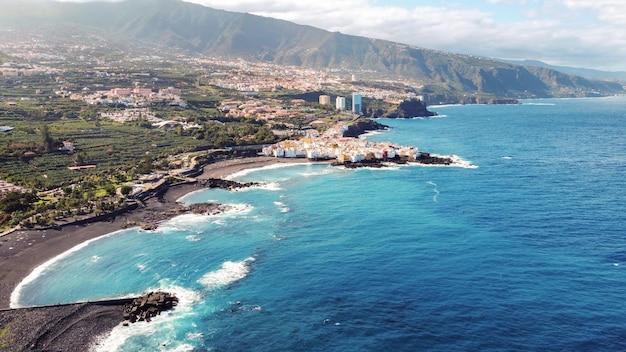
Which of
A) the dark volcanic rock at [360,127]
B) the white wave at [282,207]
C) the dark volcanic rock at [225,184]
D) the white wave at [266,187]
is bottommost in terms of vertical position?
the white wave at [282,207]

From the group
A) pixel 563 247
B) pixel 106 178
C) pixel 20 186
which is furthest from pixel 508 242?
pixel 20 186

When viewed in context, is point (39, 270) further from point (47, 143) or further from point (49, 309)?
point (47, 143)

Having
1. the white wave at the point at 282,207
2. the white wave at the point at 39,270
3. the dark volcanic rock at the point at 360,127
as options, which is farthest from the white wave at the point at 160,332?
the dark volcanic rock at the point at 360,127

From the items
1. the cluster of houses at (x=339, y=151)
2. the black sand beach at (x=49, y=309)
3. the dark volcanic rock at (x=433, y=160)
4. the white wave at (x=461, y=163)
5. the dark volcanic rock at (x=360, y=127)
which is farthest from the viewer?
the dark volcanic rock at (x=360, y=127)

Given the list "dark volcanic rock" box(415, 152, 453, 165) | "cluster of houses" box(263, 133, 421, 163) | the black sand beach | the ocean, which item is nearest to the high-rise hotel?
"cluster of houses" box(263, 133, 421, 163)

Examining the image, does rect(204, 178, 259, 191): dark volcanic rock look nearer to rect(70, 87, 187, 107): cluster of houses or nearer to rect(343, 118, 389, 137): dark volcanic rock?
rect(343, 118, 389, 137): dark volcanic rock

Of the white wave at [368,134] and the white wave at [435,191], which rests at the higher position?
the white wave at [368,134]

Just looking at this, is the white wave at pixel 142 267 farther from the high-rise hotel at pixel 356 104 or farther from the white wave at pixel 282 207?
the high-rise hotel at pixel 356 104
